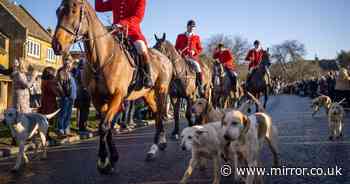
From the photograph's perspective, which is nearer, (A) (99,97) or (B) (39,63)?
(A) (99,97)

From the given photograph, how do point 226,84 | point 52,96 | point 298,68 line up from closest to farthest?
1. point 52,96
2. point 226,84
3. point 298,68

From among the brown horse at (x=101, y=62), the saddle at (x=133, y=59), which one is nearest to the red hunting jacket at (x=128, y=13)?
the saddle at (x=133, y=59)

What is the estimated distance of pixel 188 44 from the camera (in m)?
13.0

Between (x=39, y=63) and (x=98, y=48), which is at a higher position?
(x=39, y=63)

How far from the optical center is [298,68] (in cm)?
10275

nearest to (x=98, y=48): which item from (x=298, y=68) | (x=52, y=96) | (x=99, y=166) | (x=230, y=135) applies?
(x=99, y=166)

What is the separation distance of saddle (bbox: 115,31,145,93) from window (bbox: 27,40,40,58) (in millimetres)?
37400

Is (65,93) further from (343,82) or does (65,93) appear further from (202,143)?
(343,82)

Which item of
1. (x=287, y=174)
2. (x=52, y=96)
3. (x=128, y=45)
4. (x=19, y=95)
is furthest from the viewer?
(x=52, y=96)

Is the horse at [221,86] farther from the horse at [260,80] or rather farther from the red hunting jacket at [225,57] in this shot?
the horse at [260,80]

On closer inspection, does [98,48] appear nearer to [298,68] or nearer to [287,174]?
[287,174]

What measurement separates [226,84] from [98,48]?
40.7ft

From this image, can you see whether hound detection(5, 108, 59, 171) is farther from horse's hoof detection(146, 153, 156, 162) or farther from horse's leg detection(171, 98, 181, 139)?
horse's leg detection(171, 98, 181, 139)

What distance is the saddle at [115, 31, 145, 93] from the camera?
7203 millimetres
